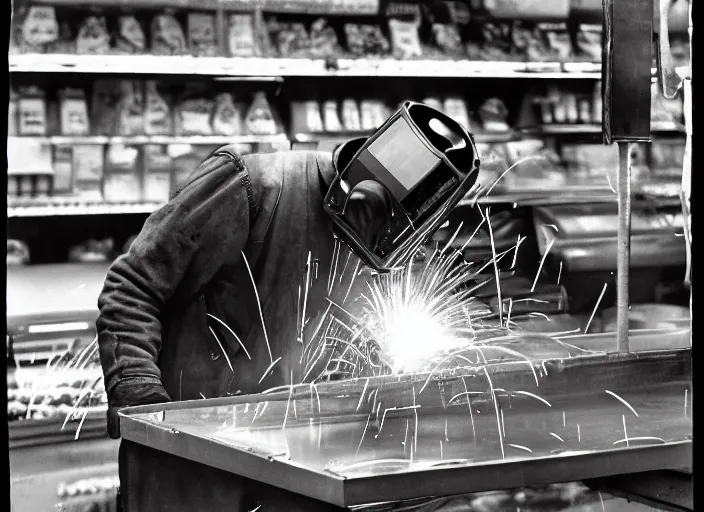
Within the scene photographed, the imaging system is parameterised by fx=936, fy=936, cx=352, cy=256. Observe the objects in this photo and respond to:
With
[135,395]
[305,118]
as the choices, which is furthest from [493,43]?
[135,395]

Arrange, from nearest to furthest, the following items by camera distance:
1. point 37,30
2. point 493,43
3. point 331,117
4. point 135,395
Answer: point 135,395 → point 37,30 → point 331,117 → point 493,43

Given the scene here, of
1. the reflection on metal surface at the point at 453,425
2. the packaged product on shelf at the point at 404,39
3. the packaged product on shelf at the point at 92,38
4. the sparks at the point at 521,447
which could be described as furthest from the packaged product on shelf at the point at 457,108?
the sparks at the point at 521,447

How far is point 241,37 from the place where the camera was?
3.35 meters

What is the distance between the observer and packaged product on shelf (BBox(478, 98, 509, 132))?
12.1 feet

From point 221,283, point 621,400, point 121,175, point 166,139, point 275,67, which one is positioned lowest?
point 621,400

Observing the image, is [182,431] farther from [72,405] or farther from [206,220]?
[72,405]

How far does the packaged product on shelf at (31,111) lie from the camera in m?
3.25

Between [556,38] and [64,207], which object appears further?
[556,38]

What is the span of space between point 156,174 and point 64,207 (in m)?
0.34

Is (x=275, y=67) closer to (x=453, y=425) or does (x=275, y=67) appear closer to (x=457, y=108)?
(x=457, y=108)

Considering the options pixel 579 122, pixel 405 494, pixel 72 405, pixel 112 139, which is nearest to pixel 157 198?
pixel 112 139

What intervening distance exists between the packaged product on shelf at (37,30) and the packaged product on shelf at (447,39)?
54.6 inches

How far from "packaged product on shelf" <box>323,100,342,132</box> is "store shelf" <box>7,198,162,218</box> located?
697 mm

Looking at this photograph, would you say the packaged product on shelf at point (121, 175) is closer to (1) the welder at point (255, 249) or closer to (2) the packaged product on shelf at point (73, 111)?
(2) the packaged product on shelf at point (73, 111)
